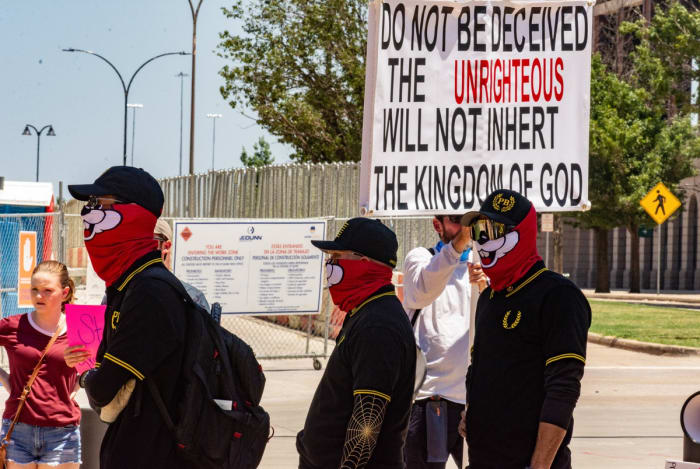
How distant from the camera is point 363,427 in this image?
3863 mm

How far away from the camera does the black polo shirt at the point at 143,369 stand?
3398 mm

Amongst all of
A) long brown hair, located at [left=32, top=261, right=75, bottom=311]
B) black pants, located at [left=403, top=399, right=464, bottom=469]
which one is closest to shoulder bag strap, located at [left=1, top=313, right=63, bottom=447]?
long brown hair, located at [left=32, top=261, right=75, bottom=311]

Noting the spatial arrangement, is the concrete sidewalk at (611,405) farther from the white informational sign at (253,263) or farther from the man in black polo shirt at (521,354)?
the man in black polo shirt at (521,354)

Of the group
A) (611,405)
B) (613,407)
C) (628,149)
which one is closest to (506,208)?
(613,407)

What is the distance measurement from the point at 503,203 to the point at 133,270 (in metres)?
1.47

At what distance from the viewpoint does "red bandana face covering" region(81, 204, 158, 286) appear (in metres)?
3.68

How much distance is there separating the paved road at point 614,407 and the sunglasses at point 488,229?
5457 mm

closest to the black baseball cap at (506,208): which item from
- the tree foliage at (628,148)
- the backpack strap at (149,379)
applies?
the backpack strap at (149,379)

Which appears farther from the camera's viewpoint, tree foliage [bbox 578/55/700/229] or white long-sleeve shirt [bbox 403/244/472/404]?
tree foliage [bbox 578/55/700/229]

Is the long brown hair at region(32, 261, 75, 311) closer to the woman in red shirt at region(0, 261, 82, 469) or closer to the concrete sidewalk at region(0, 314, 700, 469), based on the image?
the woman in red shirt at region(0, 261, 82, 469)

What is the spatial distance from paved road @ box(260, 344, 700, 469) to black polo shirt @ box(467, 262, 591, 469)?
5488 millimetres

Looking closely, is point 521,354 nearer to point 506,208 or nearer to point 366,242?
point 506,208

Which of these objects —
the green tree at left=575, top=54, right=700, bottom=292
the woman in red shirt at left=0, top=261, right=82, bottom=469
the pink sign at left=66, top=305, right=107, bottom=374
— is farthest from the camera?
the green tree at left=575, top=54, right=700, bottom=292

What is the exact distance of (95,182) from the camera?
3.79m
